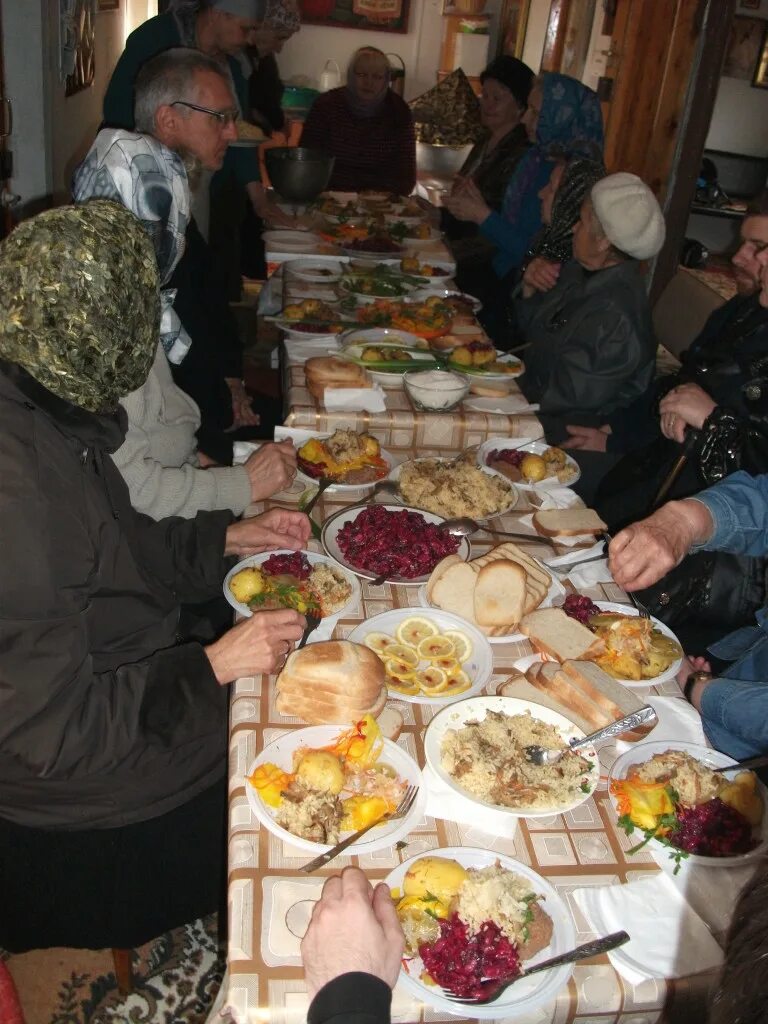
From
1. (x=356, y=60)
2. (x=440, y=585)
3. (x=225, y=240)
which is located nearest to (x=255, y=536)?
(x=440, y=585)

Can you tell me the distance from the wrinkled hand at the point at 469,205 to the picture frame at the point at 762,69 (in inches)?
102

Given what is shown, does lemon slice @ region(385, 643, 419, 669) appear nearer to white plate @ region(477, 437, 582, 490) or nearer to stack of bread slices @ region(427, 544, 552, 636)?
stack of bread slices @ region(427, 544, 552, 636)

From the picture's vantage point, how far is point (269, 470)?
225cm

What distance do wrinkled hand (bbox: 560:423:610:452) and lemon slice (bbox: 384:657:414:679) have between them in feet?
6.77

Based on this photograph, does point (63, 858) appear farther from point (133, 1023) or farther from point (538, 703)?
point (538, 703)

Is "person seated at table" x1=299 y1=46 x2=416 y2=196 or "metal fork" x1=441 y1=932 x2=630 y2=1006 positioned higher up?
"person seated at table" x1=299 y1=46 x2=416 y2=196

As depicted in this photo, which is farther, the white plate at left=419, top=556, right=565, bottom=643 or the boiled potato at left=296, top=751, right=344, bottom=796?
the white plate at left=419, top=556, right=565, bottom=643

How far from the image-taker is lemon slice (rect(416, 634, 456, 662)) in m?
1.70

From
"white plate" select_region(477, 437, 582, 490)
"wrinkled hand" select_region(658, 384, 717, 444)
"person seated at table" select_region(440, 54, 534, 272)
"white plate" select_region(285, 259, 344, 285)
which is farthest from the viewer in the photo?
"person seated at table" select_region(440, 54, 534, 272)

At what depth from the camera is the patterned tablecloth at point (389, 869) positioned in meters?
1.10

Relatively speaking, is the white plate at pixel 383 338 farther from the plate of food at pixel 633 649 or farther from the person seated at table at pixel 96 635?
the plate of food at pixel 633 649

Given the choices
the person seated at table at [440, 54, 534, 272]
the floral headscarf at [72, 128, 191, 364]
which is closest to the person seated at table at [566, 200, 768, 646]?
the floral headscarf at [72, 128, 191, 364]

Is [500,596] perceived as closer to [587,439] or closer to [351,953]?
[351,953]

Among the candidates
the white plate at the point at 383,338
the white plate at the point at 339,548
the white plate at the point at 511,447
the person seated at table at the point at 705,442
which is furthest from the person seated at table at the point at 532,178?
the white plate at the point at 339,548
